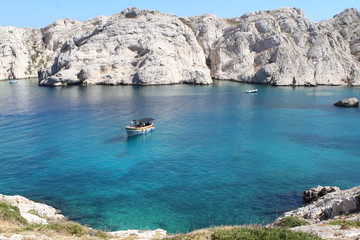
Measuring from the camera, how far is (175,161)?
47.2 meters

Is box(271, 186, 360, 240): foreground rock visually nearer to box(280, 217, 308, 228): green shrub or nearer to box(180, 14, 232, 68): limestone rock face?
box(280, 217, 308, 228): green shrub

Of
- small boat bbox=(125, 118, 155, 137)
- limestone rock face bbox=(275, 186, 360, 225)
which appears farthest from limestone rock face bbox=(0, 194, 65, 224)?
small boat bbox=(125, 118, 155, 137)

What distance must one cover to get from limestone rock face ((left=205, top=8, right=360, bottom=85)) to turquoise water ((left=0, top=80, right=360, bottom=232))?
221 feet

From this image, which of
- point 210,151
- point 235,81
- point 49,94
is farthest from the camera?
point 235,81

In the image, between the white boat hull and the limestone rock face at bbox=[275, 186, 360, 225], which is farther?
the white boat hull

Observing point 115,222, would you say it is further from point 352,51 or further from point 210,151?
point 352,51

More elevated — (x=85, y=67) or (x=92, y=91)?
(x=85, y=67)

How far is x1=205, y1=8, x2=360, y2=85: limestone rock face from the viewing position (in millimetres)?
152625

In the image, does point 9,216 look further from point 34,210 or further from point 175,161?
point 175,161

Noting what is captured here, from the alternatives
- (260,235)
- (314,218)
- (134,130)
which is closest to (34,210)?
(260,235)

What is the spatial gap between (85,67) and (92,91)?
26.8m

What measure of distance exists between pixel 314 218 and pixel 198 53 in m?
150

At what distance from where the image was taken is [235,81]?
6496 inches

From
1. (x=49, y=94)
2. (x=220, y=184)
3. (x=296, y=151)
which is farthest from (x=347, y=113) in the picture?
(x=49, y=94)
